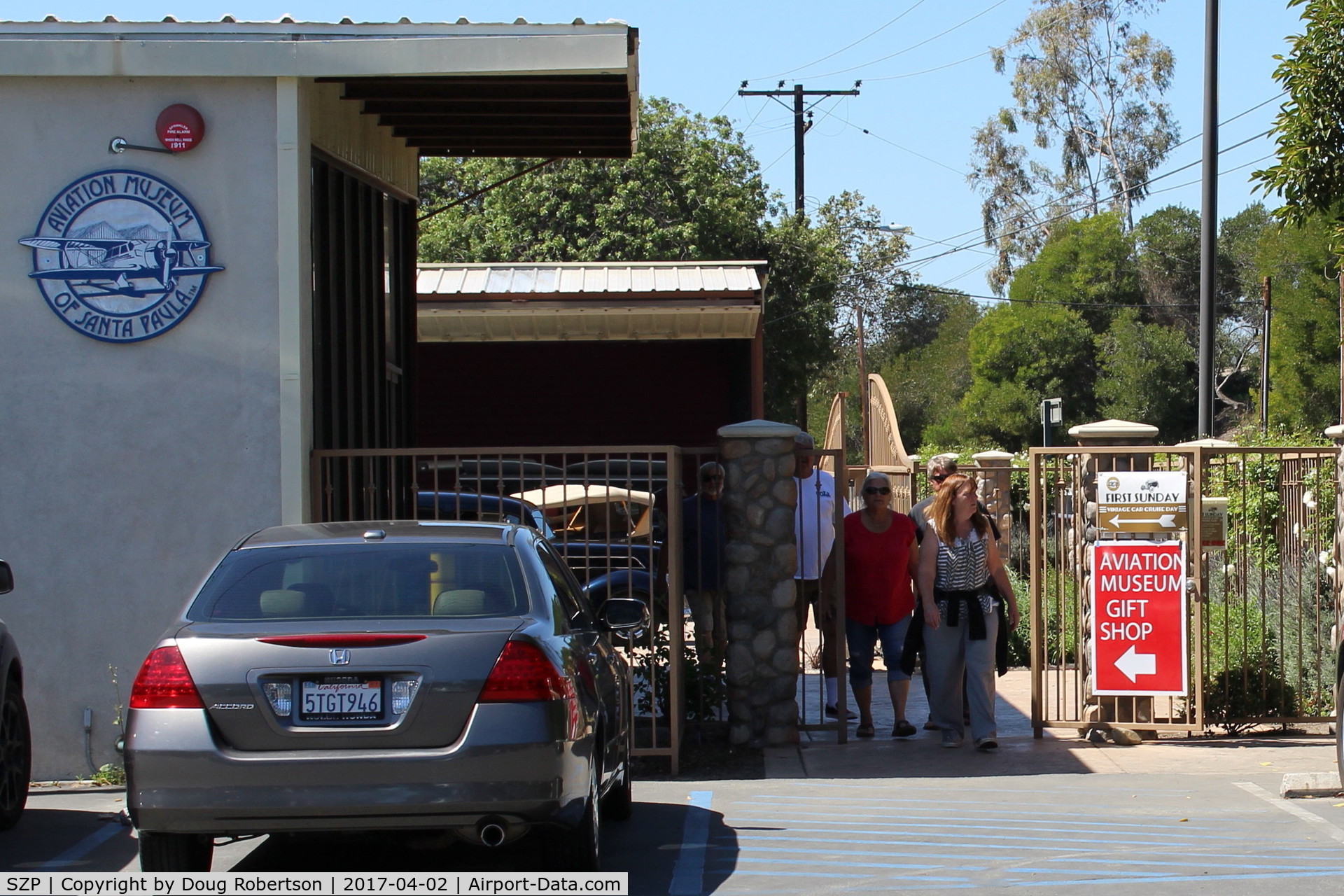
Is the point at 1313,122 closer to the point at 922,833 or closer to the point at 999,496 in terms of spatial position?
the point at 999,496

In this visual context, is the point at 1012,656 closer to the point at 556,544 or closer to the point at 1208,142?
the point at 556,544

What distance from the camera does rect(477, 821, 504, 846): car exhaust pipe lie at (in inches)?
208

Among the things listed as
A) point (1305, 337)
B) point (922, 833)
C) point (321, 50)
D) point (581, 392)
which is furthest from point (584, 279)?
point (1305, 337)

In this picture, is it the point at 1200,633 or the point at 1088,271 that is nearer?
the point at 1200,633

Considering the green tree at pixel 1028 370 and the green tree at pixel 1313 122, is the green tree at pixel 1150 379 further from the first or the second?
the green tree at pixel 1313 122

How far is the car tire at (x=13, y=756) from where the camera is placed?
7.05m

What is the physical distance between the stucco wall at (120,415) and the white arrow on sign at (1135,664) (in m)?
5.21

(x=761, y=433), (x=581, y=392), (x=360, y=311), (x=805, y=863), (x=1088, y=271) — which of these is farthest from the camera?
(x=1088, y=271)

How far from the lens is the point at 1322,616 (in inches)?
442

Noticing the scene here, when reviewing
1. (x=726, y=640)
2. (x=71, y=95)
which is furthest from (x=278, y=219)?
(x=726, y=640)

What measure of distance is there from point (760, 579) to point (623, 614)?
265cm

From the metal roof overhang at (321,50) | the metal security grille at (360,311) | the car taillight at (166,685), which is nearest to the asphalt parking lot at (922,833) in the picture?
the car taillight at (166,685)

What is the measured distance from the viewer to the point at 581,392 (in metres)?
19.5

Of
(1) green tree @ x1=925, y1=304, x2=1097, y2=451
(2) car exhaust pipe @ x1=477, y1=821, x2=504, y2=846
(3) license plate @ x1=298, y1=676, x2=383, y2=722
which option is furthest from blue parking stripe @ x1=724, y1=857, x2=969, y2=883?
(1) green tree @ x1=925, y1=304, x2=1097, y2=451
